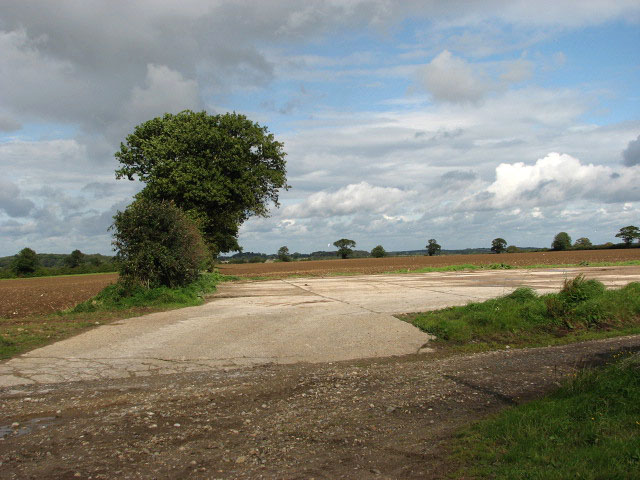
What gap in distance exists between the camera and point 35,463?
166 inches

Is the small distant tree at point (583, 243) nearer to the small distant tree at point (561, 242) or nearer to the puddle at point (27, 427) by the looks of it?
the small distant tree at point (561, 242)

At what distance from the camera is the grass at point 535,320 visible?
9914 mm

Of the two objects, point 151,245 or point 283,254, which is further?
point 283,254

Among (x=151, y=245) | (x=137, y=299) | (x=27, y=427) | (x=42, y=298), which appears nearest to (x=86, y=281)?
(x=42, y=298)

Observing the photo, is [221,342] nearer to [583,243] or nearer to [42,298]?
[42,298]

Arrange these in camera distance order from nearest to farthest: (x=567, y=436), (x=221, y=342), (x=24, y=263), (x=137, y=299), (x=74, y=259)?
(x=567, y=436), (x=221, y=342), (x=137, y=299), (x=24, y=263), (x=74, y=259)

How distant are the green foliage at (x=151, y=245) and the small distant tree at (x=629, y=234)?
89578 millimetres

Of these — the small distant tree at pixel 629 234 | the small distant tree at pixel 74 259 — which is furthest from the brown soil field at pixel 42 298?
the small distant tree at pixel 629 234

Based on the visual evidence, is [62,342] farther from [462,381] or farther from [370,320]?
[462,381]

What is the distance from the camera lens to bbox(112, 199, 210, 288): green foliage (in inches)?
626

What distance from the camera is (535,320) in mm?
10930

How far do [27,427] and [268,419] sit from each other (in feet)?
8.66

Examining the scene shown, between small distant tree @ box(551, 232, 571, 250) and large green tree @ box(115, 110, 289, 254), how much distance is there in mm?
82307

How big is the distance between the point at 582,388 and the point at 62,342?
9414mm
